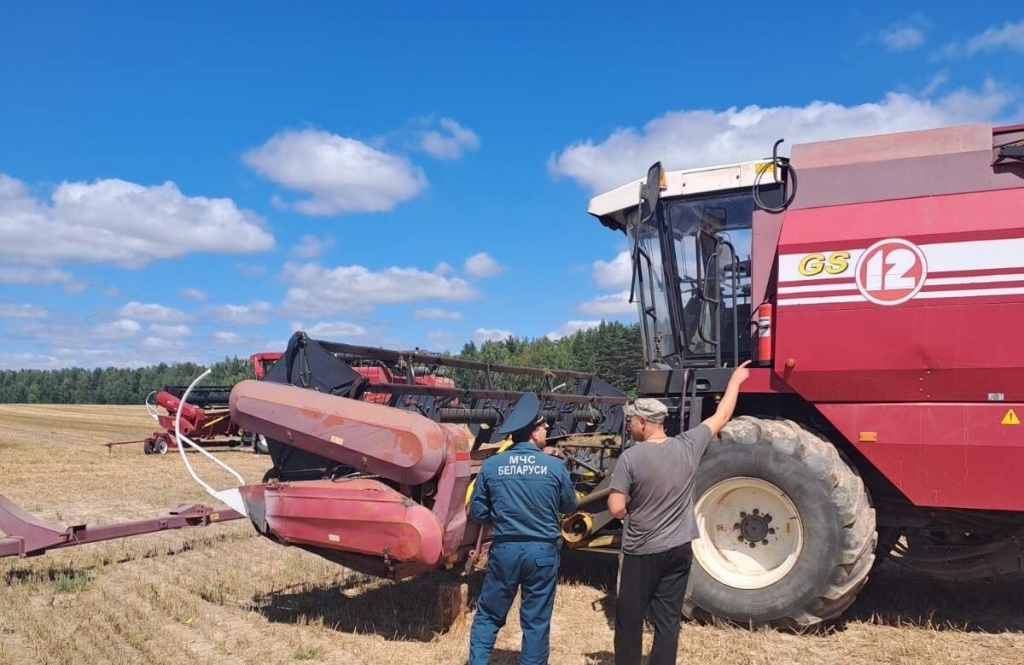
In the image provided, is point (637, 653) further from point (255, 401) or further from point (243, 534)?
point (243, 534)

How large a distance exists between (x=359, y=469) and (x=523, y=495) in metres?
1.53

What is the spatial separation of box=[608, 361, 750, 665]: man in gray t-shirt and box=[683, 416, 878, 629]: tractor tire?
1446mm

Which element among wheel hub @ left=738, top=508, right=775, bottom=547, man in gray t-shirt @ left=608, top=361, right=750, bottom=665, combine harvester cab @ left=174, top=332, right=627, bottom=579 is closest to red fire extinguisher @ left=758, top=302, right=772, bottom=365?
wheel hub @ left=738, top=508, right=775, bottom=547

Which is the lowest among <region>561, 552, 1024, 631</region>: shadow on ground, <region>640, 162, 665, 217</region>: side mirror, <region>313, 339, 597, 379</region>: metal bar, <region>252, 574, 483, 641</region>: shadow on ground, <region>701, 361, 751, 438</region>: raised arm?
<region>252, 574, 483, 641</region>: shadow on ground

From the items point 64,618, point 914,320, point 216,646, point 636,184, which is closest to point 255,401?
point 216,646

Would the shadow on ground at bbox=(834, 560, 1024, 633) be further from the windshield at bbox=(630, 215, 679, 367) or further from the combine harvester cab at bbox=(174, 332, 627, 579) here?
the windshield at bbox=(630, 215, 679, 367)

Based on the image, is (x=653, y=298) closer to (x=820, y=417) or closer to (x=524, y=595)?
(x=820, y=417)

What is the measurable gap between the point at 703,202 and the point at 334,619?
3.97 meters

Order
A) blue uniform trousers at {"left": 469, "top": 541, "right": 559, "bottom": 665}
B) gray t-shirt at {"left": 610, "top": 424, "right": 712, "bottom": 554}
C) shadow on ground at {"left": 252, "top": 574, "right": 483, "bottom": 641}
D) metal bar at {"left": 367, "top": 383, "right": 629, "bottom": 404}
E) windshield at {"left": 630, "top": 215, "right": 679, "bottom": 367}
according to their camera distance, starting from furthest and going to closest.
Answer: windshield at {"left": 630, "top": 215, "right": 679, "bottom": 367}, metal bar at {"left": 367, "top": 383, "right": 629, "bottom": 404}, shadow on ground at {"left": 252, "top": 574, "right": 483, "bottom": 641}, blue uniform trousers at {"left": 469, "top": 541, "right": 559, "bottom": 665}, gray t-shirt at {"left": 610, "top": 424, "right": 712, "bottom": 554}

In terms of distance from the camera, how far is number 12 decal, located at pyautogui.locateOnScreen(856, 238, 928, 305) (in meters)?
4.82

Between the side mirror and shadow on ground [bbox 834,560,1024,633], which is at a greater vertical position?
the side mirror

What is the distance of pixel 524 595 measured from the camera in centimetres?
397

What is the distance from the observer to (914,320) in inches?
190

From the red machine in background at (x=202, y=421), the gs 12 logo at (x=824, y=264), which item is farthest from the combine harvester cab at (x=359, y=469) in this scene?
the red machine in background at (x=202, y=421)
